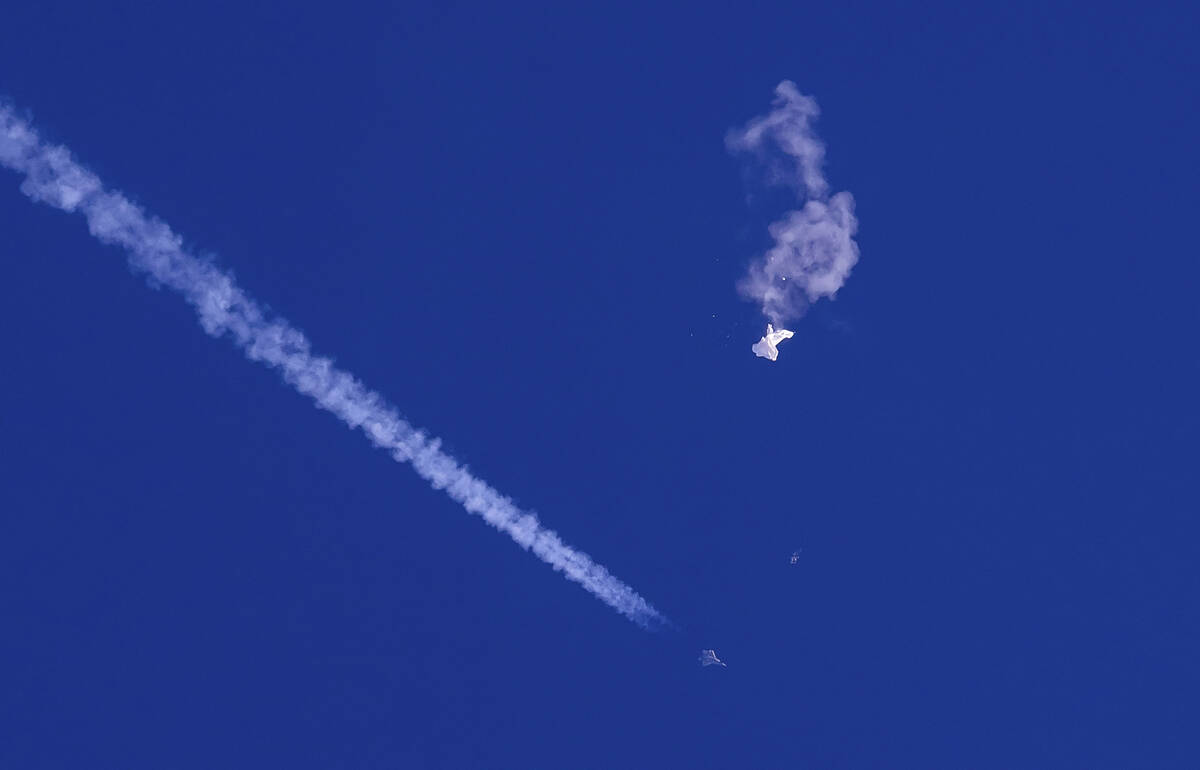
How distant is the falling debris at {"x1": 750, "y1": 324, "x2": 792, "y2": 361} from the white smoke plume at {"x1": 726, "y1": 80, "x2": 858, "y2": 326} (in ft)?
1.59

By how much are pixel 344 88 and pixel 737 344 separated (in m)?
21.7

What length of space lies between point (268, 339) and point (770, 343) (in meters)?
23.1

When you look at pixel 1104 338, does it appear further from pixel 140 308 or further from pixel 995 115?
pixel 140 308

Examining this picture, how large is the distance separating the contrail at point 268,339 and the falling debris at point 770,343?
502 inches

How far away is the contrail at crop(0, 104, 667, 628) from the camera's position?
46625 millimetres

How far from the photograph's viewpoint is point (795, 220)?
52.0 metres

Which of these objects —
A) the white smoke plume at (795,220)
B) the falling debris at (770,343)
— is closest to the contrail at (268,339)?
the falling debris at (770,343)

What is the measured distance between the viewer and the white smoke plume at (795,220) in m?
52.0

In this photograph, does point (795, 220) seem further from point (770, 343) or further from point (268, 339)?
point (268, 339)

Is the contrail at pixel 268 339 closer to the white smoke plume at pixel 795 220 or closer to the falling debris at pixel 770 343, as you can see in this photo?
the falling debris at pixel 770 343

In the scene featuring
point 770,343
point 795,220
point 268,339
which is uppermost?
point 795,220

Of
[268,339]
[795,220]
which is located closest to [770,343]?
[795,220]

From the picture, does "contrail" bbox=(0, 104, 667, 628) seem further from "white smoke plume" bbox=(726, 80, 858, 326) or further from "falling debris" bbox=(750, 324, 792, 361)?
"white smoke plume" bbox=(726, 80, 858, 326)

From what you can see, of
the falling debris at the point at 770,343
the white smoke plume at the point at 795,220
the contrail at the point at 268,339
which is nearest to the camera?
the contrail at the point at 268,339
